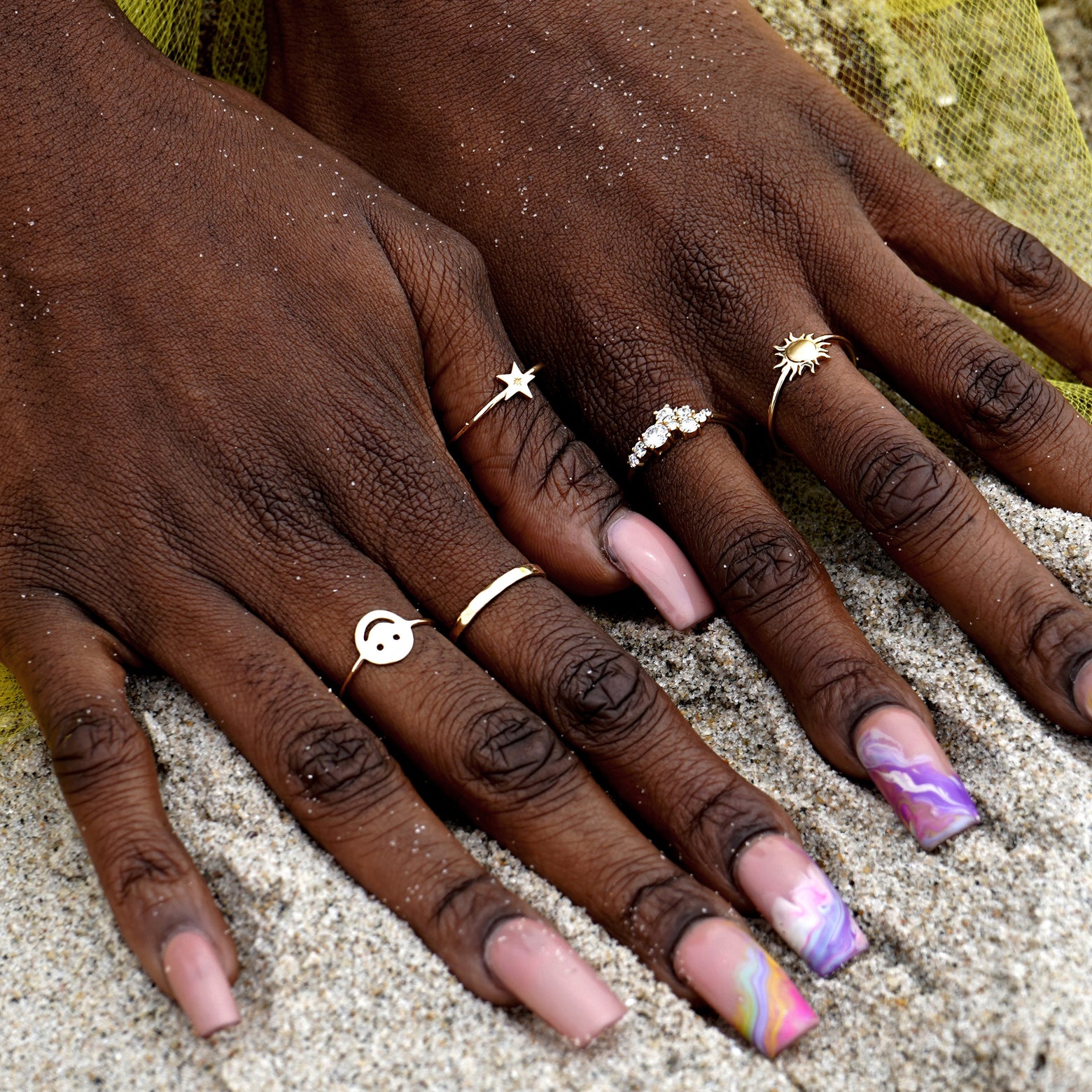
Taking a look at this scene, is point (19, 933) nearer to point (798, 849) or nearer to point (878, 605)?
point (798, 849)

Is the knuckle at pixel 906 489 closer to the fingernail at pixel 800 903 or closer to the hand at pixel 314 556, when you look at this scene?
the hand at pixel 314 556

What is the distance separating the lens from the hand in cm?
109

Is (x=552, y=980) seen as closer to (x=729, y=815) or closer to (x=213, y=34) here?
(x=729, y=815)

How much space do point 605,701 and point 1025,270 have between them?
940 millimetres

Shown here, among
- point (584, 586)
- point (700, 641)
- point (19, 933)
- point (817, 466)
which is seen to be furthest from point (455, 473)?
point (19, 933)

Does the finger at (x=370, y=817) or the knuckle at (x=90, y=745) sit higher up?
the finger at (x=370, y=817)

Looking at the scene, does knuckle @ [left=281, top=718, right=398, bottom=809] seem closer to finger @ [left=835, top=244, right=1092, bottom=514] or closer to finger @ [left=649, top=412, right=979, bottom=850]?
finger @ [left=649, top=412, right=979, bottom=850]

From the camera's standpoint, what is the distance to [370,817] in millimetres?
1148

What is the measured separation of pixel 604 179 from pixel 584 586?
62 cm

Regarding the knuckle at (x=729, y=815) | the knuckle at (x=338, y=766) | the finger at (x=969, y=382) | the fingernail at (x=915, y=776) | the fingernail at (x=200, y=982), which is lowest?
the fingernail at (x=200, y=982)

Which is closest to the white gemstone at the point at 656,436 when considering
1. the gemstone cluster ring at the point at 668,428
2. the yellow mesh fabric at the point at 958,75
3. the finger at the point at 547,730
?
the gemstone cluster ring at the point at 668,428

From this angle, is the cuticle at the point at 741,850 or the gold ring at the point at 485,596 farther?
the gold ring at the point at 485,596

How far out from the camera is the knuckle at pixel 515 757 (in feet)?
3.88

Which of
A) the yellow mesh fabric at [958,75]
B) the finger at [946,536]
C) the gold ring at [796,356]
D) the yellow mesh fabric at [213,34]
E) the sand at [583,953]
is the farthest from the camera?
the yellow mesh fabric at [958,75]
